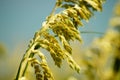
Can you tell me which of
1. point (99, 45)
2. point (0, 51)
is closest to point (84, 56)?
point (99, 45)

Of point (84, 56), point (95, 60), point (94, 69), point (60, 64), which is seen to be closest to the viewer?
point (60, 64)

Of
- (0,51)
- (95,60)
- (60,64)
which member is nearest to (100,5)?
(60,64)

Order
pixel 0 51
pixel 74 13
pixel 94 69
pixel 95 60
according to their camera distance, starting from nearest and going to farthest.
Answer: pixel 74 13 < pixel 0 51 < pixel 94 69 < pixel 95 60

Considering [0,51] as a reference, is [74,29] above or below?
above

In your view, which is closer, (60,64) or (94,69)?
(60,64)

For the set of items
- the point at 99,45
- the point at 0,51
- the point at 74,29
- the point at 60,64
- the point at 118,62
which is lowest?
the point at 118,62

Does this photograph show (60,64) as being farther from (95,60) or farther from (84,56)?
(84,56)
